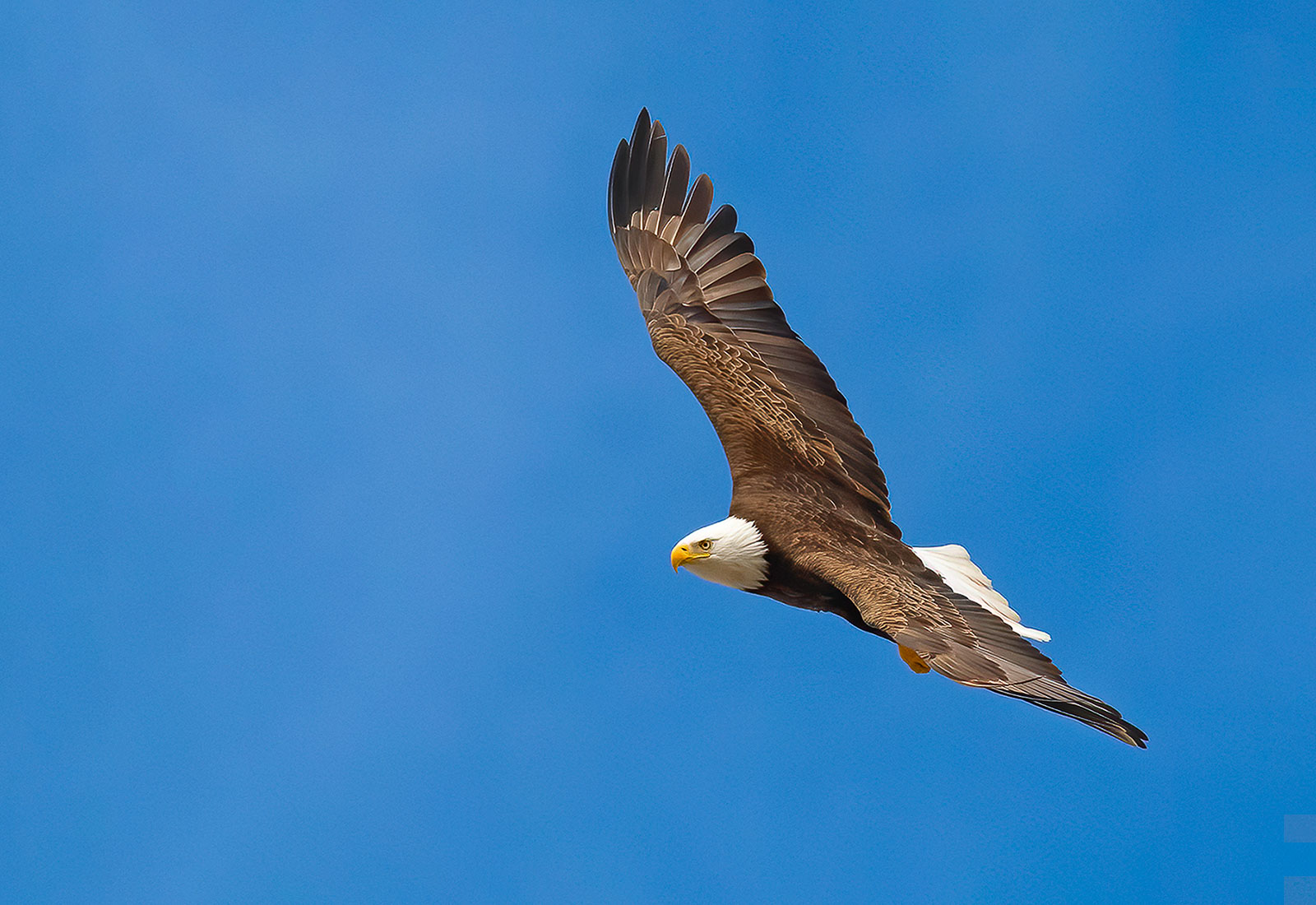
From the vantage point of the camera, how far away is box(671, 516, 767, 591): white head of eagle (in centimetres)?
845

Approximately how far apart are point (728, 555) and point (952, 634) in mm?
1724

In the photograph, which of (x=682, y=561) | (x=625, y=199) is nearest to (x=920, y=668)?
(x=682, y=561)

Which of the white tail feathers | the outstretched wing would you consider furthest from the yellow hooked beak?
the white tail feathers

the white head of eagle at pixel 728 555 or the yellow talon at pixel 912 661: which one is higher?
the white head of eagle at pixel 728 555

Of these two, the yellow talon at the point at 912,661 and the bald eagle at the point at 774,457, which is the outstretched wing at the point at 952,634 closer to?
the bald eagle at the point at 774,457

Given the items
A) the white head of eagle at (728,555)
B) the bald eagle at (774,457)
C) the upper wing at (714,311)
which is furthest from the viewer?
the upper wing at (714,311)

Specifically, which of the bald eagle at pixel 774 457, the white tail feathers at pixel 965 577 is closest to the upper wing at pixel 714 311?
the bald eagle at pixel 774 457

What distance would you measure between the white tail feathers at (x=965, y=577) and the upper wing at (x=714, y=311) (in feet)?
1.80

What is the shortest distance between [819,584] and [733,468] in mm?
1168

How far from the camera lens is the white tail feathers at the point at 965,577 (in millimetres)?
8594

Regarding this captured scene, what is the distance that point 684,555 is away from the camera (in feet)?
28.0

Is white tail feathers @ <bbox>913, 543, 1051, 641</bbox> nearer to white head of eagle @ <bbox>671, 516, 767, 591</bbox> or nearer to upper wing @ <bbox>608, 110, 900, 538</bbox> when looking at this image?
upper wing @ <bbox>608, 110, 900, 538</bbox>

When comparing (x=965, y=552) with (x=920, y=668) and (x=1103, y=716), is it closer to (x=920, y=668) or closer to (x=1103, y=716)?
(x=920, y=668)

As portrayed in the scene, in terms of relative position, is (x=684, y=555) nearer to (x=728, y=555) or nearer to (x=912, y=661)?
(x=728, y=555)
